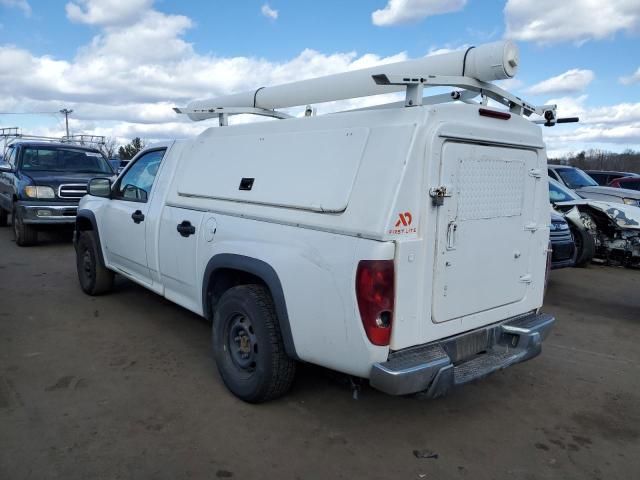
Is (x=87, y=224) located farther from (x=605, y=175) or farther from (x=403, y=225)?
(x=605, y=175)

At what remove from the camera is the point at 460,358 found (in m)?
3.23

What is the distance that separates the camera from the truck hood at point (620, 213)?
28.8 feet

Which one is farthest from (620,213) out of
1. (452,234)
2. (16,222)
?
(16,222)

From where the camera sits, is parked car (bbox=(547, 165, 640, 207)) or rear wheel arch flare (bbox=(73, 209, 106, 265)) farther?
parked car (bbox=(547, 165, 640, 207))

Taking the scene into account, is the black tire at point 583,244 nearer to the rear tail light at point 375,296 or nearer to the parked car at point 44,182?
the rear tail light at point 375,296

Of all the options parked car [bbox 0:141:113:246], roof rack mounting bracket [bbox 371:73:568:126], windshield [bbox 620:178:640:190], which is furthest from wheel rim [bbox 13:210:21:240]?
windshield [bbox 620:178:640:190]

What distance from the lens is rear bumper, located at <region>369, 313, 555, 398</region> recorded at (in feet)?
9.07

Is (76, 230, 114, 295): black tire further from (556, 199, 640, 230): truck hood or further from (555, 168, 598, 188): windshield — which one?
(555, 168, 598, 188): windshield

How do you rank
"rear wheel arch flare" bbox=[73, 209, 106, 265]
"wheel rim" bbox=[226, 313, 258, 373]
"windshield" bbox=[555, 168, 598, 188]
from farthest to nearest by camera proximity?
"windshield" bbox=[555, 168, 598, 188]
"rear wheel arch flare" bbox=[73, 209, 106, 265]
"wheel rim" bbox=[226, 313, 258, 373]

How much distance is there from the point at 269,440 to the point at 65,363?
2114 mm

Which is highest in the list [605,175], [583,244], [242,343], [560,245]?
[605,175]

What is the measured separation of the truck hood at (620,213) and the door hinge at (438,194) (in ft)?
22.9

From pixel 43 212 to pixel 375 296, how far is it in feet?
28.3

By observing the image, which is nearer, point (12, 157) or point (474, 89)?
point (474, 89)
